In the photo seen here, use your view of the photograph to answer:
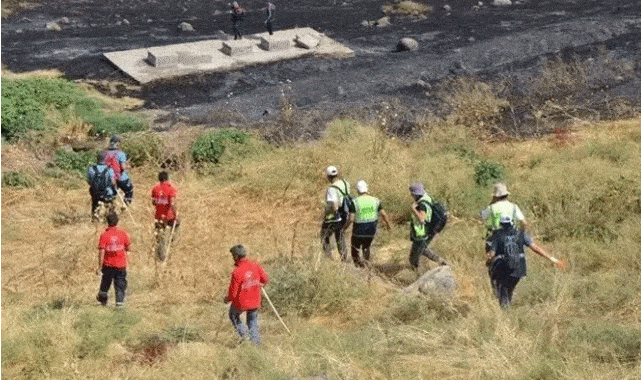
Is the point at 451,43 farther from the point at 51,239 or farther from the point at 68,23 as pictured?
the point at 51,239

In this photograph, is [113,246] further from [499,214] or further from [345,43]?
[345,43]

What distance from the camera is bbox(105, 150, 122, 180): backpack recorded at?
13508 millimetres

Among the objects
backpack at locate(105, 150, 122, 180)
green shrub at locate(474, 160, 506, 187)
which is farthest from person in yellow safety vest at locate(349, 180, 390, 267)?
backpack at locate(105, 150, 122, 180)

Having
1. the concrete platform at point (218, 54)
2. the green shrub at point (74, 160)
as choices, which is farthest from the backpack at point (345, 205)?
the concrete platform at point (218, 54)

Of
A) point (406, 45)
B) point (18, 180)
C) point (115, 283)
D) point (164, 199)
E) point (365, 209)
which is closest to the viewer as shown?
point (115, 283)

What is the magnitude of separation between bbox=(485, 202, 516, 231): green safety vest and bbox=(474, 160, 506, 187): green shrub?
4.34m

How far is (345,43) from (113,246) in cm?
1658

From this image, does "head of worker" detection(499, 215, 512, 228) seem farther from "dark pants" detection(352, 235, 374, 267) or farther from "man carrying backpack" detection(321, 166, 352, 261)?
"man carrying backpack" detection(321, 166, 352, 261)

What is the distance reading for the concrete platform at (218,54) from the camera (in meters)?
23.2

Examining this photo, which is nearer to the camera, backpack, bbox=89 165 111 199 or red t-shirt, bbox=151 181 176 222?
red t-shirt, bbox=151 181 176 222

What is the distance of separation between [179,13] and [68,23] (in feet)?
11.0

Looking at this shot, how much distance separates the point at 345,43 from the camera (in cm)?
2589

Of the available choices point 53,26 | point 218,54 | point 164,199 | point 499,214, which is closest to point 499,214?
point 499,214

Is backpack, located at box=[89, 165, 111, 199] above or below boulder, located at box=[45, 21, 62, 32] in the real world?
below
